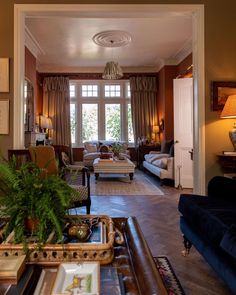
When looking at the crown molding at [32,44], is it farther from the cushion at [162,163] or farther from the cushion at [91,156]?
the cushion at [162,163]

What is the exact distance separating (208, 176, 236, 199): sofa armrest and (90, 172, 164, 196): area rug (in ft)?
8.43

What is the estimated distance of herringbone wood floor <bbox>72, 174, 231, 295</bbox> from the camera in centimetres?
200

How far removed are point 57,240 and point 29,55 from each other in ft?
19.1

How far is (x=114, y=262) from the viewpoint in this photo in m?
1.22

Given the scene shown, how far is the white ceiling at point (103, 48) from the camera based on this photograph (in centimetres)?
505

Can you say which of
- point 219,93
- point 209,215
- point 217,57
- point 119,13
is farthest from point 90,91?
point 209,215

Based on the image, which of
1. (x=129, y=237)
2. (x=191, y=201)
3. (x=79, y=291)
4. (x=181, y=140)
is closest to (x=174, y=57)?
(x=181, y=140)

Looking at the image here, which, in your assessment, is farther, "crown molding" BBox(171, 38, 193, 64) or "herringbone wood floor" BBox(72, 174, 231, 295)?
"crown molding" BBox(171, 38, 193, 64)

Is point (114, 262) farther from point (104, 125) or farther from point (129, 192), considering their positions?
point (104, 125)

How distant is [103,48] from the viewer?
6.67m

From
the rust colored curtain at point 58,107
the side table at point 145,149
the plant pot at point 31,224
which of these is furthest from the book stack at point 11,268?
the rust colored curtain at point 58,107

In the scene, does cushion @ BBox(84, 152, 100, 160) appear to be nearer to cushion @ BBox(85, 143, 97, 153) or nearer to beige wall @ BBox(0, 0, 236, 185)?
cushion @ BBox(85, 143, 97, 153)

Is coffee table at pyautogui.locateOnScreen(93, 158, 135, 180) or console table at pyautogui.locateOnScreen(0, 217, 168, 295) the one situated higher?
coffee table at pyautogui.locateOnScreen(93, 158, 135, 180)

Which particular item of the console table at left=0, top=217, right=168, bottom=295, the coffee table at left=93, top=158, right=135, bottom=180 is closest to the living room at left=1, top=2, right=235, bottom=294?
the console table at left=0, top=217, right=168, bottom=295
